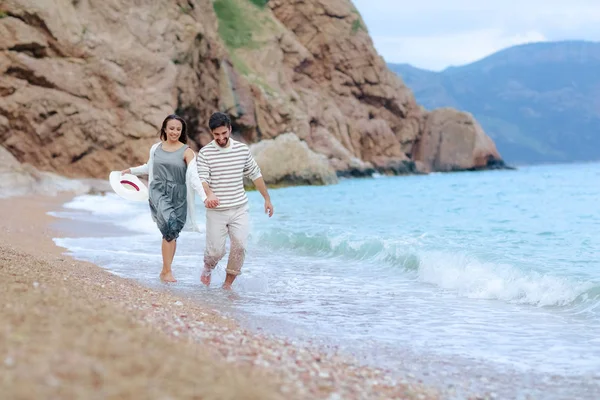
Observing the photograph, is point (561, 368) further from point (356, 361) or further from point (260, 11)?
point (260, 11)

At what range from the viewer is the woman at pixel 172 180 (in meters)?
7.55

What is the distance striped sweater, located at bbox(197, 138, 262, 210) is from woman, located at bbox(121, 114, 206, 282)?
20 cm

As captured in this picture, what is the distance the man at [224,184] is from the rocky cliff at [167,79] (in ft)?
80.5

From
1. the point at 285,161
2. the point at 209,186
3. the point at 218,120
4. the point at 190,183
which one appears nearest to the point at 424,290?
the point at 209,186

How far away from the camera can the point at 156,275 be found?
8578 mm

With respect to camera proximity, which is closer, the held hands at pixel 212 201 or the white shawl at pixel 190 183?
the held hands at pixel 212 201

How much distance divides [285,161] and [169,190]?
102 ft

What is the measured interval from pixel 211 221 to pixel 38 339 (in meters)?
4.21

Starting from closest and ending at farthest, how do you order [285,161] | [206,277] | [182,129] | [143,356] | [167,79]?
1. [143,356]
2. [182,129]
3. [206,277]
4. [167,79]
5. [285,161]

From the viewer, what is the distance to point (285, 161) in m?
38.8

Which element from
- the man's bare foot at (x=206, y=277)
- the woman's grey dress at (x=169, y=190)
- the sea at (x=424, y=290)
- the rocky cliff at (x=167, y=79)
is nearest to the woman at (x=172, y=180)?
the woman's grey dress at (x=169, y=190)

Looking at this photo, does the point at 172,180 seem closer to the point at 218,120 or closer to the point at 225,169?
the point at 225,169

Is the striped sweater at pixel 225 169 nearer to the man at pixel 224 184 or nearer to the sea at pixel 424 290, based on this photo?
the man at pixel 224 184

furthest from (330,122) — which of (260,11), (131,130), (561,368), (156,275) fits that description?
(561,368)
